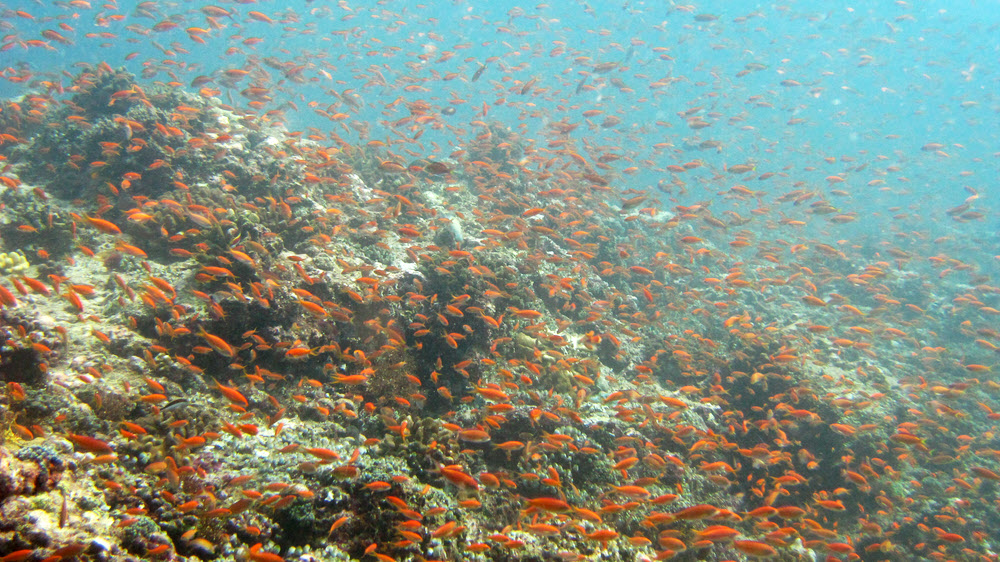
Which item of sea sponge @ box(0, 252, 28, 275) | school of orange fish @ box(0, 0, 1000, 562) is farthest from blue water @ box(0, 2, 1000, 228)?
sea sponge @ box(0, 252, 28, 275)

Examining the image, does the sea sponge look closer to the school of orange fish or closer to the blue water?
the school of orange fish

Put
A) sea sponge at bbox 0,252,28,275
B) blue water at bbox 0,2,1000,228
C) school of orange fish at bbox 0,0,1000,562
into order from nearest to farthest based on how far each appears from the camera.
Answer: school of orange fish at bbox 0,0,1000,562 < sea sponge at bbox 0,252,28,275 < blue water at bbox 0,2,1000,228

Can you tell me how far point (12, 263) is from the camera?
586 centimetres

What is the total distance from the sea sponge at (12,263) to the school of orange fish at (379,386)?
176mm

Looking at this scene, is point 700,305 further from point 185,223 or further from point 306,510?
point 185,223

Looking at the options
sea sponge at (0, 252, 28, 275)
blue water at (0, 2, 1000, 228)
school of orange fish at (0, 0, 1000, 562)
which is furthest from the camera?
blue water at (0, 2, 1000, 228)

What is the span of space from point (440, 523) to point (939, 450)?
492 inches

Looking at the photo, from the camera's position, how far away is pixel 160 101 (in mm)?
10867

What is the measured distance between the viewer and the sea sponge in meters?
5.76

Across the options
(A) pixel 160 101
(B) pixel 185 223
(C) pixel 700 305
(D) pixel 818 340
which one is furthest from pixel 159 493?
(D) pixel 818 340

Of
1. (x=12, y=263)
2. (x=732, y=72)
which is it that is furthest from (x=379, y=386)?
(x=732, y=72)

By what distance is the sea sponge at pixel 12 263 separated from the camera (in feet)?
18.9

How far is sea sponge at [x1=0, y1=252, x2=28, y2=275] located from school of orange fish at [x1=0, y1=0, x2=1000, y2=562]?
176 mm

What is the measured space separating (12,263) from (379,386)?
6.05 meters
